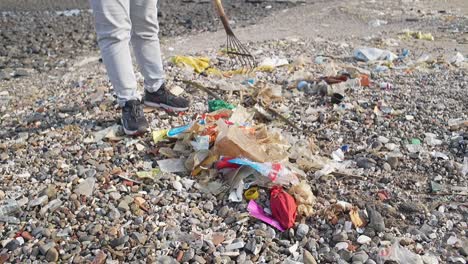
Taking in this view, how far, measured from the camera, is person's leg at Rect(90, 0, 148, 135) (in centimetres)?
288

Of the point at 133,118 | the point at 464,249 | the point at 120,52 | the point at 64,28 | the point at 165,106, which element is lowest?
the point at 64,28

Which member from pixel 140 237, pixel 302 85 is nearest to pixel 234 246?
pixel 140 237

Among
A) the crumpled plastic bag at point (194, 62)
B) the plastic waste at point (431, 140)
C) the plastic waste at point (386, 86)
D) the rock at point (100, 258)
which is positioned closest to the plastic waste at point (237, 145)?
the rock at point (100, 258)

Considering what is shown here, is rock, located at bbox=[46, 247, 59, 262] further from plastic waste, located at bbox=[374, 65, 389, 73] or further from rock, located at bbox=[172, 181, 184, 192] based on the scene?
plastic waste, located at bbox=[374, 65, 389, 73]

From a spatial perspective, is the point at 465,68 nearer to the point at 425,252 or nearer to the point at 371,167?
the point at 371,167

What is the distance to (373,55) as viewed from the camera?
17.9 ft

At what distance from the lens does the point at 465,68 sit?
4914 mm

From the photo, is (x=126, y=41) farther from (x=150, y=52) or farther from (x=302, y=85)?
(x=302, y=85)

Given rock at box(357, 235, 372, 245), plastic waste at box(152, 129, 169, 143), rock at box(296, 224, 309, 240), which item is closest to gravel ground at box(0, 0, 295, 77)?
plastic waste at box(152, 129, 169, 143)

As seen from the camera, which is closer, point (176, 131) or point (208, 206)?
point (208, 206)

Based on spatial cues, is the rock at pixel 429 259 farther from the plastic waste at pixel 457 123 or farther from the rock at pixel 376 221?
the plastic waste at pixel 457 123

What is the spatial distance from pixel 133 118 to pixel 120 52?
417 millimetres

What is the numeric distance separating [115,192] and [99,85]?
214 cm

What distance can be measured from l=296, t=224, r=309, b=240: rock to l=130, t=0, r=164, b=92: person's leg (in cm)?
158
